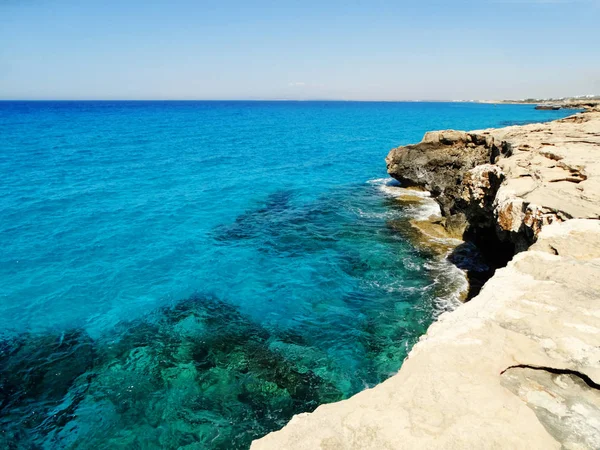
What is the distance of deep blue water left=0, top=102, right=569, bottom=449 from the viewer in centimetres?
992

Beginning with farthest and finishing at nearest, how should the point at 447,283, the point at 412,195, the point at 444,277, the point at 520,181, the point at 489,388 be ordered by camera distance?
Answer: the point at 412,195
the point at 444,277
the point at 447,283
the point at 520,181
the point at 489,388

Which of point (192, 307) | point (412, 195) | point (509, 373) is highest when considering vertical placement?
point (509, 373)

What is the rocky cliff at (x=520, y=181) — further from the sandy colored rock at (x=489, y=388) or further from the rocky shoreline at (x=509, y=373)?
the sandy colored rock at (x=489, y=388)

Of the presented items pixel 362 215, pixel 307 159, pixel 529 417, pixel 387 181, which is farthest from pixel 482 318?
pixel 307 159

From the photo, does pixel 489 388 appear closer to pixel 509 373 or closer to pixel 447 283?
pixel 509 373

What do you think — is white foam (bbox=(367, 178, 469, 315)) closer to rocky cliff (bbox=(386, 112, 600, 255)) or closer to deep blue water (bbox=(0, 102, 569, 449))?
deep blue water (bbox=(0, 102, 569, 449))

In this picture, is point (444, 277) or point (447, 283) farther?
point (444, 277)

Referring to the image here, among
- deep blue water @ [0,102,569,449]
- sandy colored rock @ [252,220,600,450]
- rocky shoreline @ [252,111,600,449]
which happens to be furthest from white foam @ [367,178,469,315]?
sandy colored rock @ [252,220,600,450]

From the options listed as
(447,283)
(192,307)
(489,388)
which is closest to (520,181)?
(447,283)

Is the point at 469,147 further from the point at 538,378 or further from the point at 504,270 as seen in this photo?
the point at 538,378

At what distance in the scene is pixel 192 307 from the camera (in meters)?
14.5

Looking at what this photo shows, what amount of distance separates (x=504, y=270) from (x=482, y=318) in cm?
205

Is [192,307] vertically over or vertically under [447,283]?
under

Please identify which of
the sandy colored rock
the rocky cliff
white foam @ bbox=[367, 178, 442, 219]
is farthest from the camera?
white foam @ bbox=[367, 178, 442, 219]
